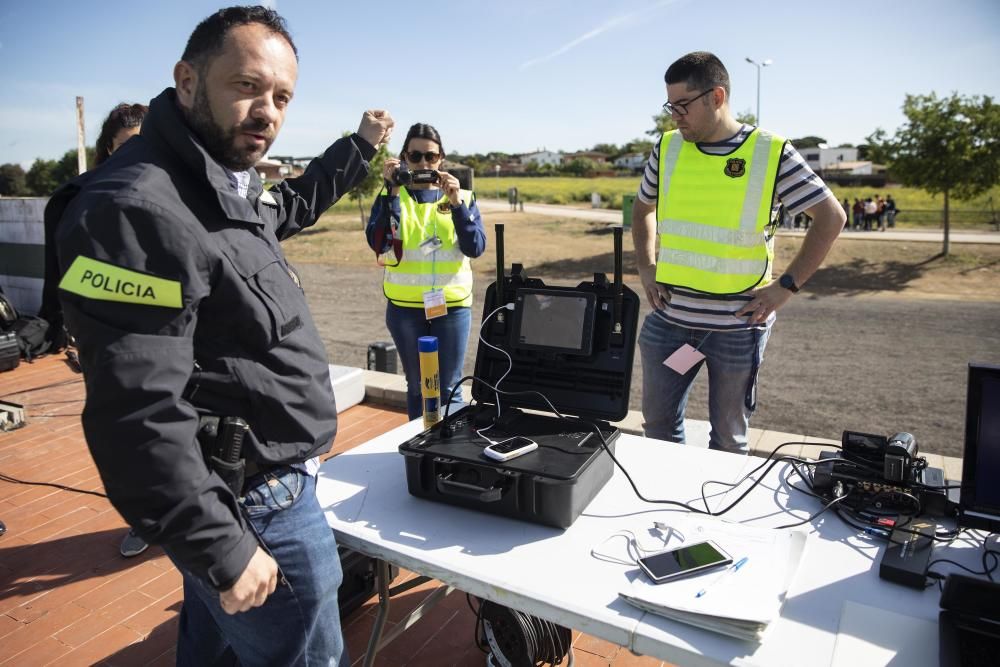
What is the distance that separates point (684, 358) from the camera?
288 cm

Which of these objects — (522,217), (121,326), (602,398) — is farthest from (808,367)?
(522,217)

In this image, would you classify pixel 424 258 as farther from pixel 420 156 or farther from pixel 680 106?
pixel 680 106

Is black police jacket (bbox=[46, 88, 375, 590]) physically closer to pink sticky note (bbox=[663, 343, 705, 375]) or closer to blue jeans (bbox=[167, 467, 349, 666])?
blue jeans (bbox=[167, 467, 349, 666])

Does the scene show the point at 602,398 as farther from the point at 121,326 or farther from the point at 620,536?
the point at 121,326

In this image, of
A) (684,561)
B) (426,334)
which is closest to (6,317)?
(426,334)

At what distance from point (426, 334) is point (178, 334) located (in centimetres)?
259

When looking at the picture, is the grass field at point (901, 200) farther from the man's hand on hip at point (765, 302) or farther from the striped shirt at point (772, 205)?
the man's hand on hip at point (765, 302)

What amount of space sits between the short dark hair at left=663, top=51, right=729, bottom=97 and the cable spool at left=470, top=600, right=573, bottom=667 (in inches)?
86.8

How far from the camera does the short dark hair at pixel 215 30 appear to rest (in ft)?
4.72

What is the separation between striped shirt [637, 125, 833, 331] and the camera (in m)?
2.77

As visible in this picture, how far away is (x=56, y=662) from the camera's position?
2.57 m

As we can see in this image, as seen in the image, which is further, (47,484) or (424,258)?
(47,484)

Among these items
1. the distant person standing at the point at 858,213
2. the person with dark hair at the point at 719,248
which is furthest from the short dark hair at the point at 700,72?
the distant person standing at the point at 858,213

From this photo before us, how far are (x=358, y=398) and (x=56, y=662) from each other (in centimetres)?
287
